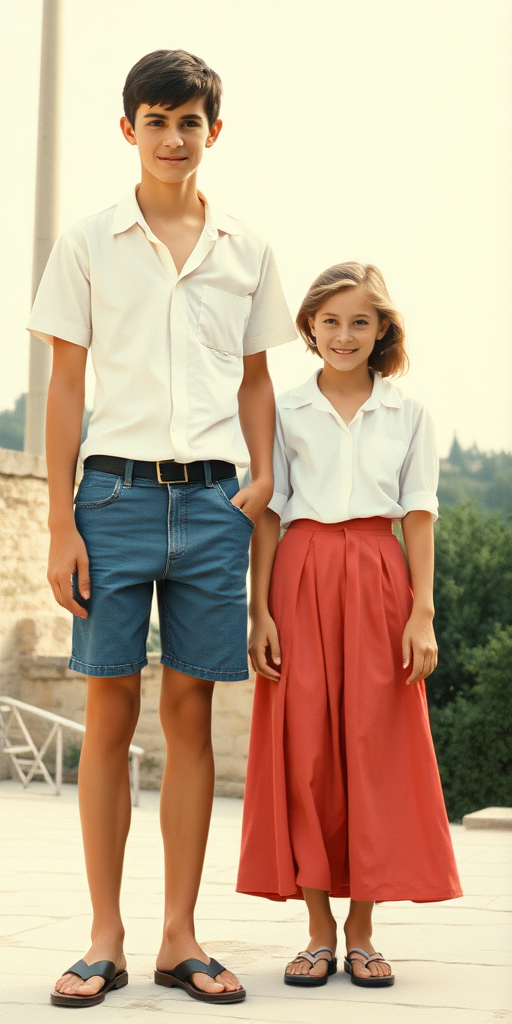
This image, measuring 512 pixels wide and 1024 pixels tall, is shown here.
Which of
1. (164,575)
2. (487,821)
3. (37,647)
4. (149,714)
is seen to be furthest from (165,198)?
(37,647)

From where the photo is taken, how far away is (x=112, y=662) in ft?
7.20

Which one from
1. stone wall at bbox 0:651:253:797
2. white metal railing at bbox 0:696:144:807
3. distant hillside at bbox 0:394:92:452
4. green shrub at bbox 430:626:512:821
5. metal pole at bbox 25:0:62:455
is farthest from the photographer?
distant hillside at bbox 0:394:92:452

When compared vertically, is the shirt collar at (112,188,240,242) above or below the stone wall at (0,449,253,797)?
above

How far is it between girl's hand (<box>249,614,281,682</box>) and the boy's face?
0.92 meters

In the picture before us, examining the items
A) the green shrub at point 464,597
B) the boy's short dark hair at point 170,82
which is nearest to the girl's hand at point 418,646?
the boy's short dark hair at point 170,82

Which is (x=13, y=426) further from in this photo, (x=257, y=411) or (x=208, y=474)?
(x=208, y=474)

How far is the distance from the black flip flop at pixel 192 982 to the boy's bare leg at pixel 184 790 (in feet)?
0.14

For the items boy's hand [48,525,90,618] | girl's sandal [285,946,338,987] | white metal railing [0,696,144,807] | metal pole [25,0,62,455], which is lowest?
white metal railing [0,696,144,807]

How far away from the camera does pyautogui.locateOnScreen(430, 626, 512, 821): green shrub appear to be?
9188 millimetres

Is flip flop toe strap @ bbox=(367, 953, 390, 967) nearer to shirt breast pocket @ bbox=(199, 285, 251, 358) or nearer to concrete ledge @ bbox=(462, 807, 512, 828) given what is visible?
shirt breast pocket @ bbox=(199, 285, 251, 358)

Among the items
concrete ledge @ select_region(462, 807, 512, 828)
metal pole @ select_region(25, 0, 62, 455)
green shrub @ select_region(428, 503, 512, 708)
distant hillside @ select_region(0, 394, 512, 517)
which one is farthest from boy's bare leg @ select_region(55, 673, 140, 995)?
distant hillside @ select_region(0, 394, 512, 517)

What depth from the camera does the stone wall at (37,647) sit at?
7.84 meters

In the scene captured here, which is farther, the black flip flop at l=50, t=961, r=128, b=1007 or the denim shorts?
the denim shorts

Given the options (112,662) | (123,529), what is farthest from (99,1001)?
(123,529)
